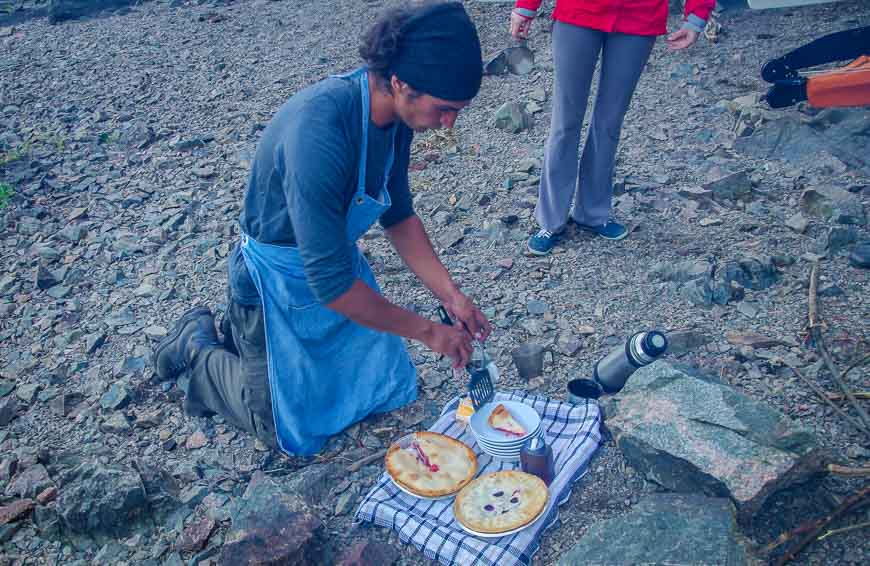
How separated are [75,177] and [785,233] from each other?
5664 millimetres

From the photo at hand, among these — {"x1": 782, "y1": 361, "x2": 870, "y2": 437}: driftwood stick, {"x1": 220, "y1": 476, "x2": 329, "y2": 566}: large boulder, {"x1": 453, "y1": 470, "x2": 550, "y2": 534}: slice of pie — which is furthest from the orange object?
{"x1": 220, "y1": 476, "x2": 329, "y2": 566}: large boulder

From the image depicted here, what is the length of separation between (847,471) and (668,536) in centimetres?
75

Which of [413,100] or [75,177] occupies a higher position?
[413,100]

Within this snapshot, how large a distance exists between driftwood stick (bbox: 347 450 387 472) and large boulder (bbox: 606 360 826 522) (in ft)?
3.34

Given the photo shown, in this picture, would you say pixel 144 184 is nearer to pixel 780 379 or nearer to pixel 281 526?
pixel 281 526

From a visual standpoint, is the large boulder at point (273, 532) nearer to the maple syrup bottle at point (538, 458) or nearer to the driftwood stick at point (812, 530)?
the maple syrup bottle at point (538, 458)

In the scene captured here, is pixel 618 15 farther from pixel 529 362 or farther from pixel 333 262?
pixel 333 262

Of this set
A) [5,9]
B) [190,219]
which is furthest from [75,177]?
[5,9]

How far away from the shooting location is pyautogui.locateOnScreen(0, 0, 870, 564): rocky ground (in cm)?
285

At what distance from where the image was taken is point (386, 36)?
216cm

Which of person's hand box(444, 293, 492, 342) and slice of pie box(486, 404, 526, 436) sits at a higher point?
person's hand box(444, 293, 492, 342)

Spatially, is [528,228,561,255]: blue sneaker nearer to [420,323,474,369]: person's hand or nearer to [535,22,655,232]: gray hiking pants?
[535,22,655,232]: gray hiking pants

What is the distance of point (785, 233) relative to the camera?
4.15 metres

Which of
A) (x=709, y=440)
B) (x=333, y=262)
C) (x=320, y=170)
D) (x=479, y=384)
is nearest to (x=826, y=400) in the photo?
(x=709, y=440)
